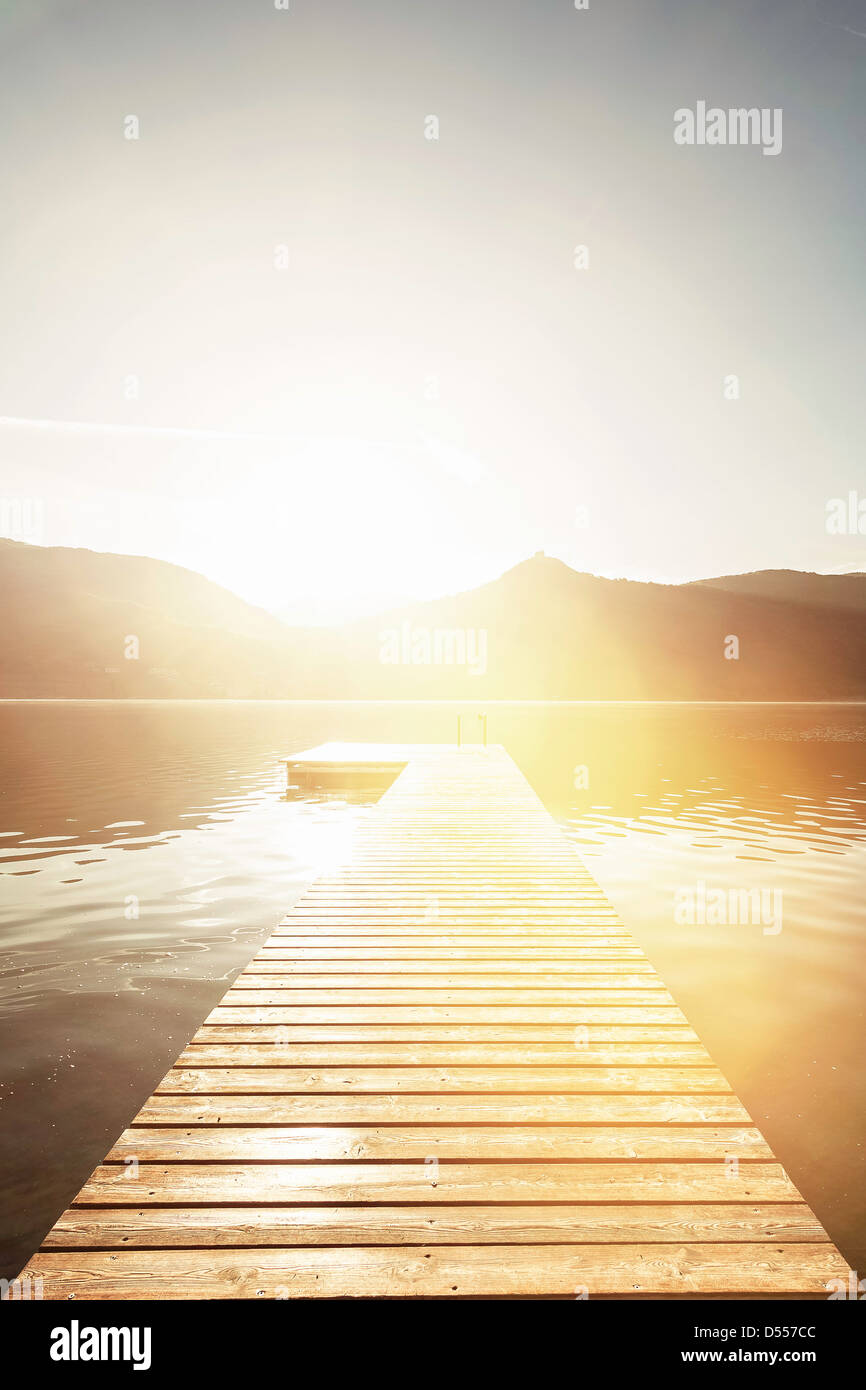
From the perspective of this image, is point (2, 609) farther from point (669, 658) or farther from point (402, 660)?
point (669, 658)

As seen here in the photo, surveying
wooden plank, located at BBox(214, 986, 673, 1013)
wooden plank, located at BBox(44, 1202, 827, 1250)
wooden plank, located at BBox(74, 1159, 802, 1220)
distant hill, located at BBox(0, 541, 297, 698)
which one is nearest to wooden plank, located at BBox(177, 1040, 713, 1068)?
wooden plank, located at BBox(214, 986, 673, 1013)

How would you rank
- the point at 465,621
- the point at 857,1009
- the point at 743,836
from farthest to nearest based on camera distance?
the point at 465,621 → the point at 743,836 → the point at 857,1009

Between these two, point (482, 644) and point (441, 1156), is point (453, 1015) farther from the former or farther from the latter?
point (482, 644)

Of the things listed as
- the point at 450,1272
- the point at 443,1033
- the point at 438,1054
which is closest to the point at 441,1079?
the point at 438,1054

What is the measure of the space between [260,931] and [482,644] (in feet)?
494

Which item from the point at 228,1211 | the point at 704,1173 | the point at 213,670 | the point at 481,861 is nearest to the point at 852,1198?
the point at 704,1173

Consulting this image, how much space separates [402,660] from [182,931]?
14275cm

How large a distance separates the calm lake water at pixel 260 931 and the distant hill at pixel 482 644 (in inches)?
4208

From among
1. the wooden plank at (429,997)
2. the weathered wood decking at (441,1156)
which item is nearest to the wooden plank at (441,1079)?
the weathered wood decking at (441,1156)

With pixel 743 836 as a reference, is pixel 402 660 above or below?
above

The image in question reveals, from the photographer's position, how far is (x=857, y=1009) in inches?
250

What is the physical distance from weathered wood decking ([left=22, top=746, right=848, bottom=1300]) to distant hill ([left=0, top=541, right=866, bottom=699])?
389 feet

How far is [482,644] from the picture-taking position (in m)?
157

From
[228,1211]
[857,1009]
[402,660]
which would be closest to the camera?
[228,1211]
